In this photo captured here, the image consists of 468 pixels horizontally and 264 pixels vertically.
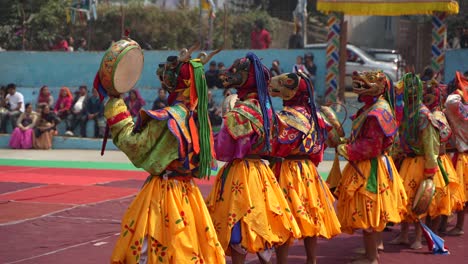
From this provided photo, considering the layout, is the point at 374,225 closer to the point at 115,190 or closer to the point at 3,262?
the point at 3,262

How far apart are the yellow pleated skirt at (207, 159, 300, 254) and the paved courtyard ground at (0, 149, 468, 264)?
159cm

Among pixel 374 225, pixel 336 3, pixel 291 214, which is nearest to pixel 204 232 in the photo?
pixel 291 214

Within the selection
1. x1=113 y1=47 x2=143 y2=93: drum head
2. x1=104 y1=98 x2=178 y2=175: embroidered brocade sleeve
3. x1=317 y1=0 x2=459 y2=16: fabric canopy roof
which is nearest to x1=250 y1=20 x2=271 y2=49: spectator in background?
x1=317 y1=0 x2=459 y2=16: fabric canopy roof

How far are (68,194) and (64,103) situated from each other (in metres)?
9.83

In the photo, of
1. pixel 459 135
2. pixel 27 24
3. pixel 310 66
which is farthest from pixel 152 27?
pixel 459 135

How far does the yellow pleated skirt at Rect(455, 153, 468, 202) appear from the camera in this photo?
10992 mm

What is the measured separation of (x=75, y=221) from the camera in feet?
35.1

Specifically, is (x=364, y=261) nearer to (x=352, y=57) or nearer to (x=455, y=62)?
(x=455, y=62)

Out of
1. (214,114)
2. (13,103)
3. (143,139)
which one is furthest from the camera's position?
(13,103)

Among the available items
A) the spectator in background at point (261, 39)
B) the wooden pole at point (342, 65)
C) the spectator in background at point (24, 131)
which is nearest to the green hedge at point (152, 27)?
the spectator in background at point (261, 39)

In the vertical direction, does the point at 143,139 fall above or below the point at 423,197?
above

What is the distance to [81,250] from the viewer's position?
29.7 ft

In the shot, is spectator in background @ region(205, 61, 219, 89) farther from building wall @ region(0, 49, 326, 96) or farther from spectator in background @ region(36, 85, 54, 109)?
spectator in background @ region(36, 85, 54, 109)

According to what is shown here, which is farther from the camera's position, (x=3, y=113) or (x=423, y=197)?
(x=3, y=113)
